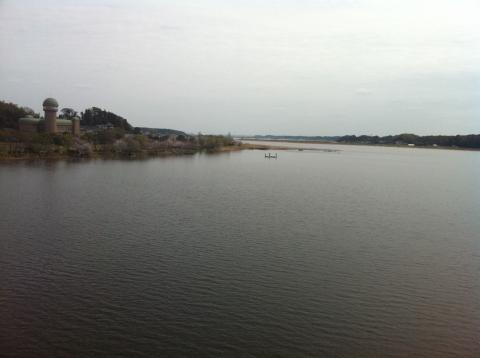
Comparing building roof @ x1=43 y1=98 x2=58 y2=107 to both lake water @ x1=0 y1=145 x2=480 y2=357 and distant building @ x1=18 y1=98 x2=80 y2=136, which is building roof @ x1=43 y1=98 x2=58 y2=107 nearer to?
distant building @ x1=18 y1=98 x2=80 y2=136

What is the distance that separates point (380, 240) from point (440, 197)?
12867 millimetres

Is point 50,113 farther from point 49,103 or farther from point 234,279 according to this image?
point 234,279

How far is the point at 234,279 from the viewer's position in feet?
32.4

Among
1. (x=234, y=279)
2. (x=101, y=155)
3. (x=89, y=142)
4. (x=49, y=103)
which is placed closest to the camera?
(x=234, y=279)

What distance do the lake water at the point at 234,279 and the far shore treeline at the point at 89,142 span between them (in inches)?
1019

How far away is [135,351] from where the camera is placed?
6723 millimetres

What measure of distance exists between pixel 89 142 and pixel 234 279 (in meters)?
47.7

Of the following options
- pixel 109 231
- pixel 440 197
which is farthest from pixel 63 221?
pixel 440 197

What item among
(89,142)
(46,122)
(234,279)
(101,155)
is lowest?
(234,279)

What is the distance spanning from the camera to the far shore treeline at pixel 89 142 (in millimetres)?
43469

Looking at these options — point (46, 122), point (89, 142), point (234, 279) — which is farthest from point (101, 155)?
point (234, 279)

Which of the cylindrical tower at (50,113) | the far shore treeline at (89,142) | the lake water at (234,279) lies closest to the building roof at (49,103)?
the cylindrical tower at (50,113)

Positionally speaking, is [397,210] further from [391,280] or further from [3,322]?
[3,322]

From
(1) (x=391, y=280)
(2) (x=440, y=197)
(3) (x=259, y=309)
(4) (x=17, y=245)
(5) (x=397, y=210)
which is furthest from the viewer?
(2) (x=440, y=197)
